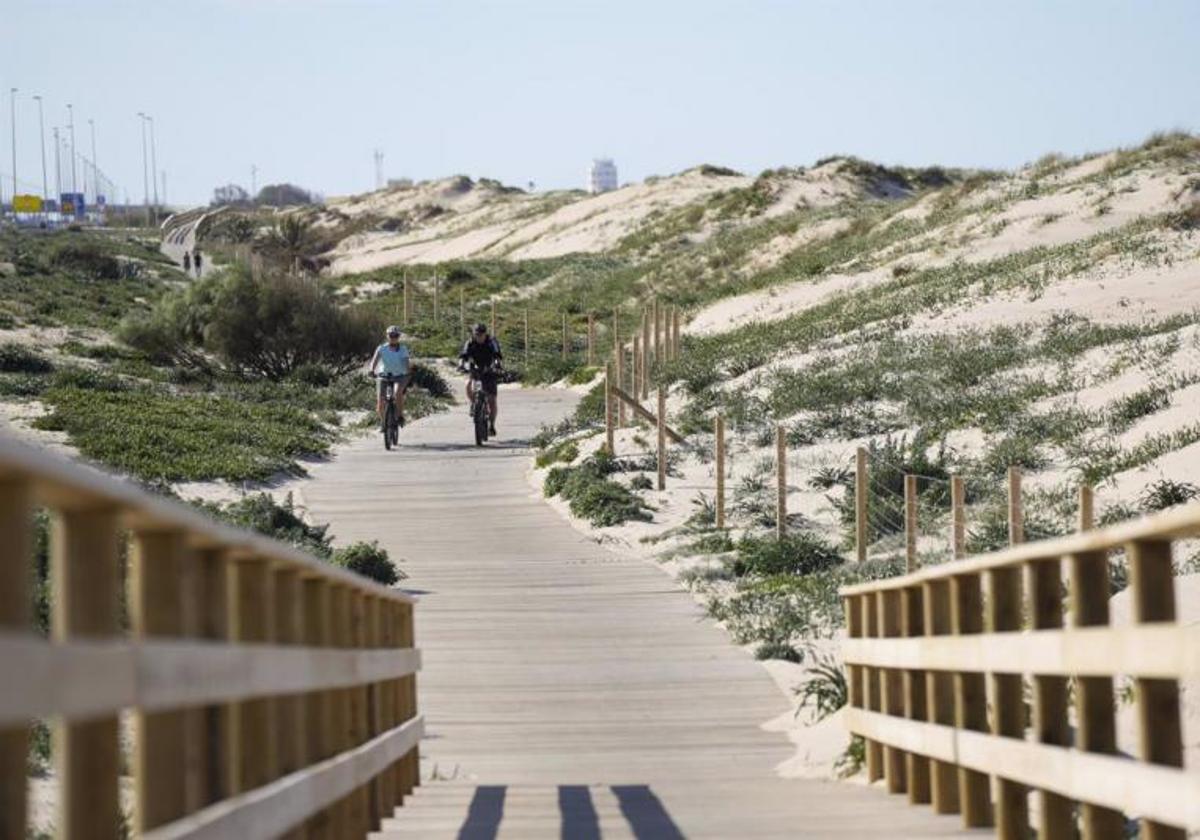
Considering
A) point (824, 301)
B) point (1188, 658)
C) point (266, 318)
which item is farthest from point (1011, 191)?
point (1188, 658)

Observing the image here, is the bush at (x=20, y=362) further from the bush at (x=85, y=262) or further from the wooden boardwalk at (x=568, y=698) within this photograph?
the bush at (x=85, y=262)

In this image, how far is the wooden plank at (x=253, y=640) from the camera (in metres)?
5.66

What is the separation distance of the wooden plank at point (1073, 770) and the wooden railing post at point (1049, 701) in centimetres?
7

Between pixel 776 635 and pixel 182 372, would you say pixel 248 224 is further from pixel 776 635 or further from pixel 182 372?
pixel 776 635

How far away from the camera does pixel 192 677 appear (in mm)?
4562

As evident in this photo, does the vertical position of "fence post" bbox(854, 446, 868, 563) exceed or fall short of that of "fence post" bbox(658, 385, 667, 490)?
it falls short

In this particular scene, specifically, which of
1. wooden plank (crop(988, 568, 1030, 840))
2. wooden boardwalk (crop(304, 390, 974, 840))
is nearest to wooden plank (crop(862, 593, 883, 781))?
wooden boardwalk (crop(304, 390, 974, 840))

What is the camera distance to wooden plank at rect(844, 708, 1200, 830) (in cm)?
511

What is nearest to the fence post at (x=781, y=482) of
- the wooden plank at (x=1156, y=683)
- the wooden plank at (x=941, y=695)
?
the wooden plank at (x=941, y=695)

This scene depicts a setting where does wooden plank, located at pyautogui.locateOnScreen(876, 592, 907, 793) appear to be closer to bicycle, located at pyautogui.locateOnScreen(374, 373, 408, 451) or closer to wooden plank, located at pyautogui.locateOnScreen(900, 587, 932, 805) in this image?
wooden plank, located at pyautogui.locateOnScreen(900, 587, 932, 805)

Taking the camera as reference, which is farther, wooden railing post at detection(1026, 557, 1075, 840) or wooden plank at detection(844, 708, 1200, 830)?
wooden railing post at detection(1026, 557, 1075, 840)

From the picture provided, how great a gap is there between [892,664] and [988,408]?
17.9m

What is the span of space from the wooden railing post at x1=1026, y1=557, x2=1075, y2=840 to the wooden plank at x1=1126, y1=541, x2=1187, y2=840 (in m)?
1.11

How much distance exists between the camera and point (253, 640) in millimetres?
5906
